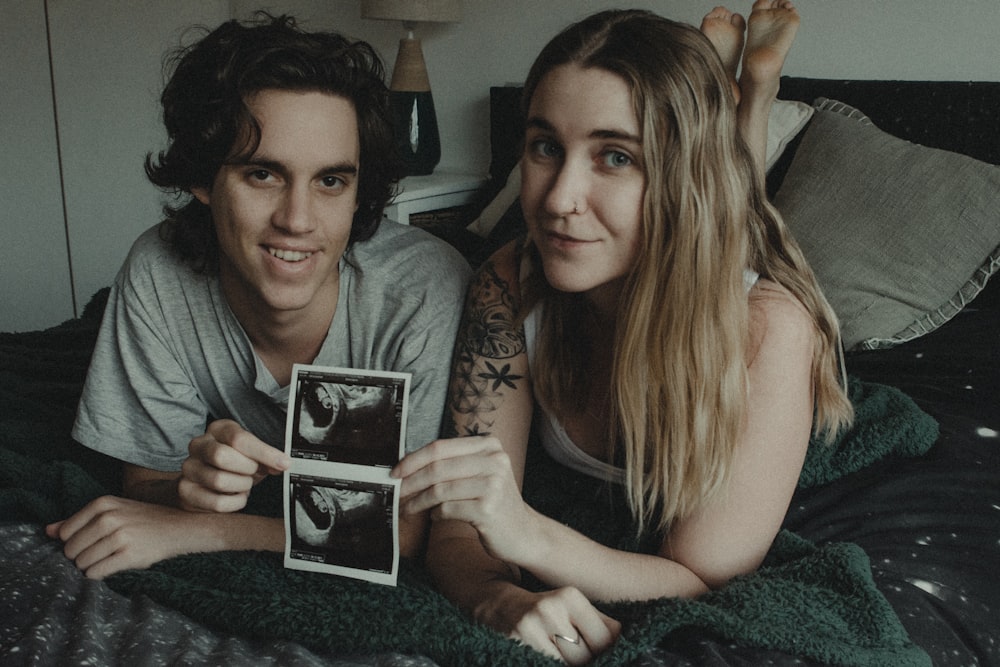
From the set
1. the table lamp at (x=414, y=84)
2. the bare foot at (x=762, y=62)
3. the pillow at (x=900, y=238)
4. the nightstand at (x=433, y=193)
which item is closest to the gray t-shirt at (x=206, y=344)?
the bare foot at (x=762, y=62)

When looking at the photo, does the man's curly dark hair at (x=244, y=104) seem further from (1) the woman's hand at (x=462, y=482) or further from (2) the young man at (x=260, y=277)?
(1) the woman's hand at (x=462, y=482)

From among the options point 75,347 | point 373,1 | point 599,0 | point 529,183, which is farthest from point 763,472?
point 373,1

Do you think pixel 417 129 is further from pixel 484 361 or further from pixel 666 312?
pixel 666 312

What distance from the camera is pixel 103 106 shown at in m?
4.09

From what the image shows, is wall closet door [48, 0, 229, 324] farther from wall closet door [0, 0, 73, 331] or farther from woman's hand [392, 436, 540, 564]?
woman's hand [392, 436, 540, 564]

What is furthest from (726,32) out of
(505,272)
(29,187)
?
(29,187)

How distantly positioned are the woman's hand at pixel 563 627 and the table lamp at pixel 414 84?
247cm

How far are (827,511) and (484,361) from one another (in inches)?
21.6

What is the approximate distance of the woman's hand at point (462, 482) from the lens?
3.41 feet

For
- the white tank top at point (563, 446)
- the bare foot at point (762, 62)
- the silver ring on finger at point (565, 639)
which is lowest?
the silver ring on finger at point (565, 639)

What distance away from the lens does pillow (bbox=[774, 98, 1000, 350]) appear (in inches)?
78.2

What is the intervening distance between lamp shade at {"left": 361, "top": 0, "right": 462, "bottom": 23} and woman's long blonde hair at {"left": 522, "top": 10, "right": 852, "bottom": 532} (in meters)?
2.19

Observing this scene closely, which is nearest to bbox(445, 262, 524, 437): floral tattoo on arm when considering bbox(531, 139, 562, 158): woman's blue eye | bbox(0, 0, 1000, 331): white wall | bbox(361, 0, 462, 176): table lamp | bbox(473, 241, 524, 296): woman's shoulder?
bbox(473, 241, 524, 296): woman's shoulder

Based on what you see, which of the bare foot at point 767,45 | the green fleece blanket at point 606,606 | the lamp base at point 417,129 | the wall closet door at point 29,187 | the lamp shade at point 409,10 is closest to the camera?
the green fleece blanket at point 606,606
